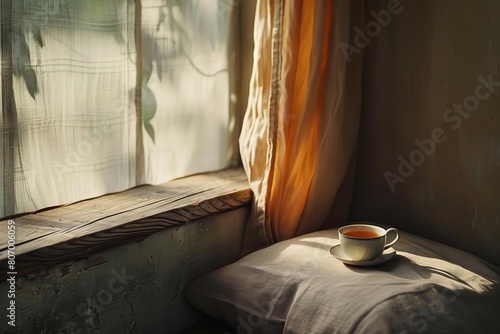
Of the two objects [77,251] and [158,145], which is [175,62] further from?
[77,251]

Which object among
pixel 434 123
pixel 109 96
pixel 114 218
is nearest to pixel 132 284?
pixel 114 218

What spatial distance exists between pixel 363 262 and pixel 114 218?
585 mm

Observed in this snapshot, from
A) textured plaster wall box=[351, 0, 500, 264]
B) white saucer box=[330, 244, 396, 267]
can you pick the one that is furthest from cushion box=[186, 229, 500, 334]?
textured plaster wall box=[351, 0, 500, 264]

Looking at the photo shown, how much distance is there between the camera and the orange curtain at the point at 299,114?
171 cm

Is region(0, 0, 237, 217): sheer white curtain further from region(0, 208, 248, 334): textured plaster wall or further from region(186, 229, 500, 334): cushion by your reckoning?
region(186, 229, 500, 334): cushion

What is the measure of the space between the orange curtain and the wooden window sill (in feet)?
0.34

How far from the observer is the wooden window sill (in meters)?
1.26

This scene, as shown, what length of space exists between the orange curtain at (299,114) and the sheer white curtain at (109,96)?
16 cm

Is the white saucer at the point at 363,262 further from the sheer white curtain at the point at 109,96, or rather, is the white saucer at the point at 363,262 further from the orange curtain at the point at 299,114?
the sheer white curtain at the point at 109,96

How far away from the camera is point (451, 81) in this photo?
5.50ft

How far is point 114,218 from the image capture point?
1.44m

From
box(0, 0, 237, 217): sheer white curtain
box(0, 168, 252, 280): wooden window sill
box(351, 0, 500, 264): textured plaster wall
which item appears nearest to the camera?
box(0, 168, 252, 280): wooden window sill

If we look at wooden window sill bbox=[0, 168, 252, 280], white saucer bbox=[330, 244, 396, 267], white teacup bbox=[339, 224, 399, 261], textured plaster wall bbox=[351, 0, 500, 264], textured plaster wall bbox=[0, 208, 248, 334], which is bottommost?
textured plaster wall bbox=[0, 208, 248, 334]

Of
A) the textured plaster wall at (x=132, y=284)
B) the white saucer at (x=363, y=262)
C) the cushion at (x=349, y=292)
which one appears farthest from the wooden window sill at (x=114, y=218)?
the white saucer at (x=363, y=262)
